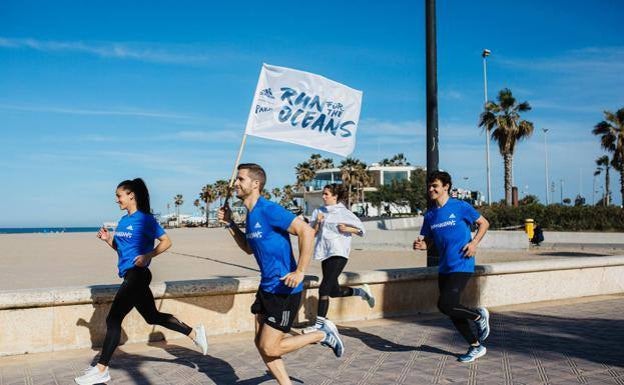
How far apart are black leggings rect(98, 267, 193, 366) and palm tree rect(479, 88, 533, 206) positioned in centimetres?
4181

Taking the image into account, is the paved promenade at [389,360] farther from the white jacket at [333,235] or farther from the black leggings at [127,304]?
the white jacket at [333,235]

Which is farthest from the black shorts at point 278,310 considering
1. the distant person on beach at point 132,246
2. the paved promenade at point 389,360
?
the distant person on beach at point 132,246

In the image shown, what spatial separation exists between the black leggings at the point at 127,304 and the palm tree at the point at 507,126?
4181 centimetres

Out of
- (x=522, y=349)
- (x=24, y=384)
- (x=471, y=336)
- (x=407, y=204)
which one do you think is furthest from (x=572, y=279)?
(x=407, y=204)

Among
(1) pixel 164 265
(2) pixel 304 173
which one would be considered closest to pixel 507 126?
(1) pixel 164 265

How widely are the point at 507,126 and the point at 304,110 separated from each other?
4084cm

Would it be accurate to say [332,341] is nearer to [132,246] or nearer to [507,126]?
[132,246]

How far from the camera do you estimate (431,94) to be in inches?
380

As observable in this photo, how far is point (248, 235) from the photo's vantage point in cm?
466

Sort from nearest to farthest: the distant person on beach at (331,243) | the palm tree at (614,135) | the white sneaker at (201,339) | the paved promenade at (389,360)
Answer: the paved promenade at (389,360), the white sneaker at (201,339), the distant person on beach at (331,243), the palm tree at (614,135)

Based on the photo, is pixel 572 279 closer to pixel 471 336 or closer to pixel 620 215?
pixel 471 336

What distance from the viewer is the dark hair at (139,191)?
575 cm

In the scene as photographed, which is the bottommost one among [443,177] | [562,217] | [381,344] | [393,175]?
[381,344]

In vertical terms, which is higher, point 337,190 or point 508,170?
point 508,170
